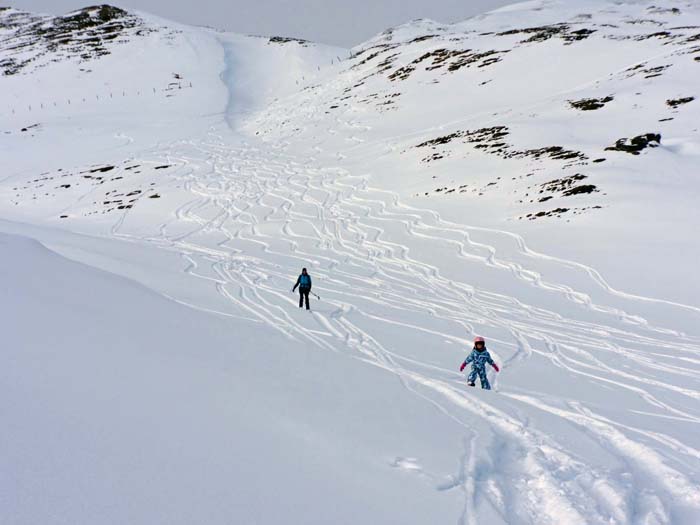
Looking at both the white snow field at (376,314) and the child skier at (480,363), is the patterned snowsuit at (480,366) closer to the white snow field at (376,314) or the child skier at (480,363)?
the child skier at (480,363)

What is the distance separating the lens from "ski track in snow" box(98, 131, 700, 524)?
5645 mm

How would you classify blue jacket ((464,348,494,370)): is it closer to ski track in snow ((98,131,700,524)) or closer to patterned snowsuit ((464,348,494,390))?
patterned snowsuit ((464,348,494,390))

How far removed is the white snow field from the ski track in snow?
6 centimetres

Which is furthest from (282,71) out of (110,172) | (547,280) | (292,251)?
(547,280)

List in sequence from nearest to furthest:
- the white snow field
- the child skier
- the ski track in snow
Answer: the white snow field
the ski track in snow
the child skier

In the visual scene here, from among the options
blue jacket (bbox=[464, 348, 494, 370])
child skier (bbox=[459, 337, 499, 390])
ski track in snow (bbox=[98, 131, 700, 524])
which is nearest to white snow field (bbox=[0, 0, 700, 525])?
ski track in snow (bbox=[98, 131, 700, 524])

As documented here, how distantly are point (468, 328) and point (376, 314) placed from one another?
2.41m

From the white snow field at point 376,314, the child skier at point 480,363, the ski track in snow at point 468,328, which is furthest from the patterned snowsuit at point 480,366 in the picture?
the white snow field at point 376,314

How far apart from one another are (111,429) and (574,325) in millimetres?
11069

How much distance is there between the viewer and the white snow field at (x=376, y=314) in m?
4.66

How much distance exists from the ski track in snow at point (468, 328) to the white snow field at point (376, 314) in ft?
0.20

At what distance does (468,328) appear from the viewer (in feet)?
41.8

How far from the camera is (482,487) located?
5379 millimetres

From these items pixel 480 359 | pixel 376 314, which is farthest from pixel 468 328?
pixel 480 359
